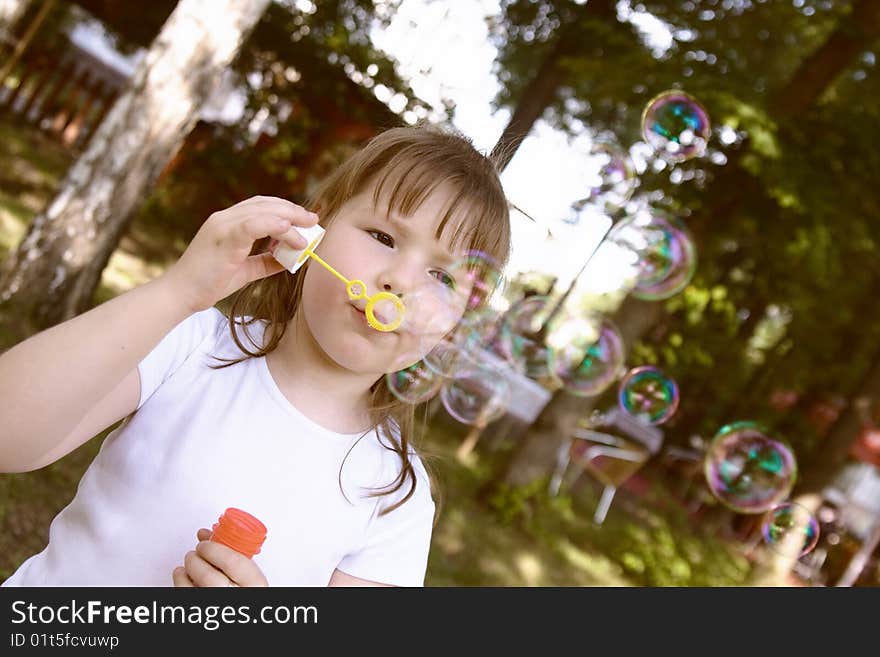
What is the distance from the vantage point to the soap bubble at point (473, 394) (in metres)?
3.88

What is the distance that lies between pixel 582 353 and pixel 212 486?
3.33 meters

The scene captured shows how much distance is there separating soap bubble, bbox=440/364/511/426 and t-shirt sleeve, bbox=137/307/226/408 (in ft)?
7.56

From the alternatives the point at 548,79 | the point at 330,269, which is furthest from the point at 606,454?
the point at 330,269

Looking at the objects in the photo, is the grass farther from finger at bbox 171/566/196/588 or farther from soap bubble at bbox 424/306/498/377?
finger at bbox 171/566/196/588

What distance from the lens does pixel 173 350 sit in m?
1.32

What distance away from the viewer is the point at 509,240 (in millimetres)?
1607

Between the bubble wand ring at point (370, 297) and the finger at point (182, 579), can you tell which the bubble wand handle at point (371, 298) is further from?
the finger at point (182, 579)

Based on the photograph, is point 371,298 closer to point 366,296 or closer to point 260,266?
point 366,296

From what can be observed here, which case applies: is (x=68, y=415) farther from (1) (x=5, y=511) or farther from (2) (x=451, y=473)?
(2) (x=451, y=473)

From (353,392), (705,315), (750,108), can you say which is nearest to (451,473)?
(705,315)

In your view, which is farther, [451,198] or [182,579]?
[451,198]

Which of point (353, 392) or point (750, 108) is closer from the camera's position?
point (353, 392)

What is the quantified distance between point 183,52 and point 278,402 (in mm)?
3345

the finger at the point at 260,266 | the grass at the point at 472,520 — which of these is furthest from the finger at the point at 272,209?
the grass at the point at 472,520
